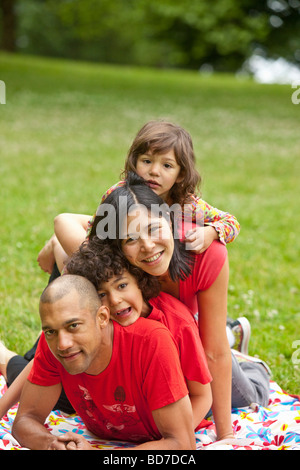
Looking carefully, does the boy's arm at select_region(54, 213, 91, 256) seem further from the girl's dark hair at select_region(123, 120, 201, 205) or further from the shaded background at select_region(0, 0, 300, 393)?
the shaded background at select_region(0, 0, 300, 393)

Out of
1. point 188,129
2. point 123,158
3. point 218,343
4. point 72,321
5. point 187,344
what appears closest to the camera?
point 72,321

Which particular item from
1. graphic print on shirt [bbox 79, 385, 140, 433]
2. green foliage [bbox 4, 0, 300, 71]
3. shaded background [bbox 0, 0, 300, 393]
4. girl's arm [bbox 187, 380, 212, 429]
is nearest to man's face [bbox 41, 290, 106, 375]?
graphic print on shirt [bbox 79, 385, 140, 433]

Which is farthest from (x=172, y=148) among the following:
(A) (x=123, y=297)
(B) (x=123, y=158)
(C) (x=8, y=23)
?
(C) (x=8, y=23)

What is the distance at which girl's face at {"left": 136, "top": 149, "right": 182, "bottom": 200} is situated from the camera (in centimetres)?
310

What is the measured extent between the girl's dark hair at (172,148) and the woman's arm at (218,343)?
0.43 metres

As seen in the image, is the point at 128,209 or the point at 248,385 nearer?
the point at 128,209

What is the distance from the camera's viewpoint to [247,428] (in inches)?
134

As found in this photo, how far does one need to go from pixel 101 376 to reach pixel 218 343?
696 millimetres

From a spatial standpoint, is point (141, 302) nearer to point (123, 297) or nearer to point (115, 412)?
point (123, 297)

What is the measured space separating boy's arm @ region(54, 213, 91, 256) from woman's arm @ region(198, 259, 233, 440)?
2.34ft

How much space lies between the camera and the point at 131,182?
3.00 m

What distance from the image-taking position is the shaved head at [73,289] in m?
2.56

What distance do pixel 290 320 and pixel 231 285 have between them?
807mm

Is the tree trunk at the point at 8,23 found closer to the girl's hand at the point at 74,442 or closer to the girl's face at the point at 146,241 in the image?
the girl's face at the point at 146,241
